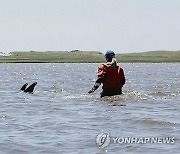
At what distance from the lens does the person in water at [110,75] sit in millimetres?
20922

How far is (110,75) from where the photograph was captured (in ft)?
68.9

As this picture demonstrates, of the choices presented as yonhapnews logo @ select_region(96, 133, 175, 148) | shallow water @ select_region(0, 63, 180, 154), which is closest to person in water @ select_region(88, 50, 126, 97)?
shallow water @ select_region(0, 63, 180, 154)

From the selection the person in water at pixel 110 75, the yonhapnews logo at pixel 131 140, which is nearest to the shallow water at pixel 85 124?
the yonhapnews logo at pixel 131 140

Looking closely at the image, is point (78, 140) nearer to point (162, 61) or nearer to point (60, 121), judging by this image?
point (60, 121)

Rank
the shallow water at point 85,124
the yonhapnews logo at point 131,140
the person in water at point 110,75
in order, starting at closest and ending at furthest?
1. the shallow water at point 85,124
2. the yonhapnews logo at point 131,140
3. the person in water at point 110,75

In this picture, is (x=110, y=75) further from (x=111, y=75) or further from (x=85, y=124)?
(x=85, y=124)

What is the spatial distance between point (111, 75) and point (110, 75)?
0.13 feet

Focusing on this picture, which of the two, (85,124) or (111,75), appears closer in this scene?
(85,124)

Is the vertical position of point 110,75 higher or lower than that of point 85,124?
higher

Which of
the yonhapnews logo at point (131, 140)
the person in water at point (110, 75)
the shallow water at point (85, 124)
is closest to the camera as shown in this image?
the shallow water at point (85, 124)

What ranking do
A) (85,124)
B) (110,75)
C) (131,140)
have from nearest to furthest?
(131,140), (85,124), (110,75)

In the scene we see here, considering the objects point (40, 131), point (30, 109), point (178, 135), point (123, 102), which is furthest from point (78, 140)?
point (123, 102)

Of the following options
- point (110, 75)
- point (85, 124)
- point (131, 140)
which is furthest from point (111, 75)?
point (131, 140)

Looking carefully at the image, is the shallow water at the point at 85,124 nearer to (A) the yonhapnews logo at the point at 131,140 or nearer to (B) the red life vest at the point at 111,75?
(A) the yonhapnews logo at the point at 131,140
